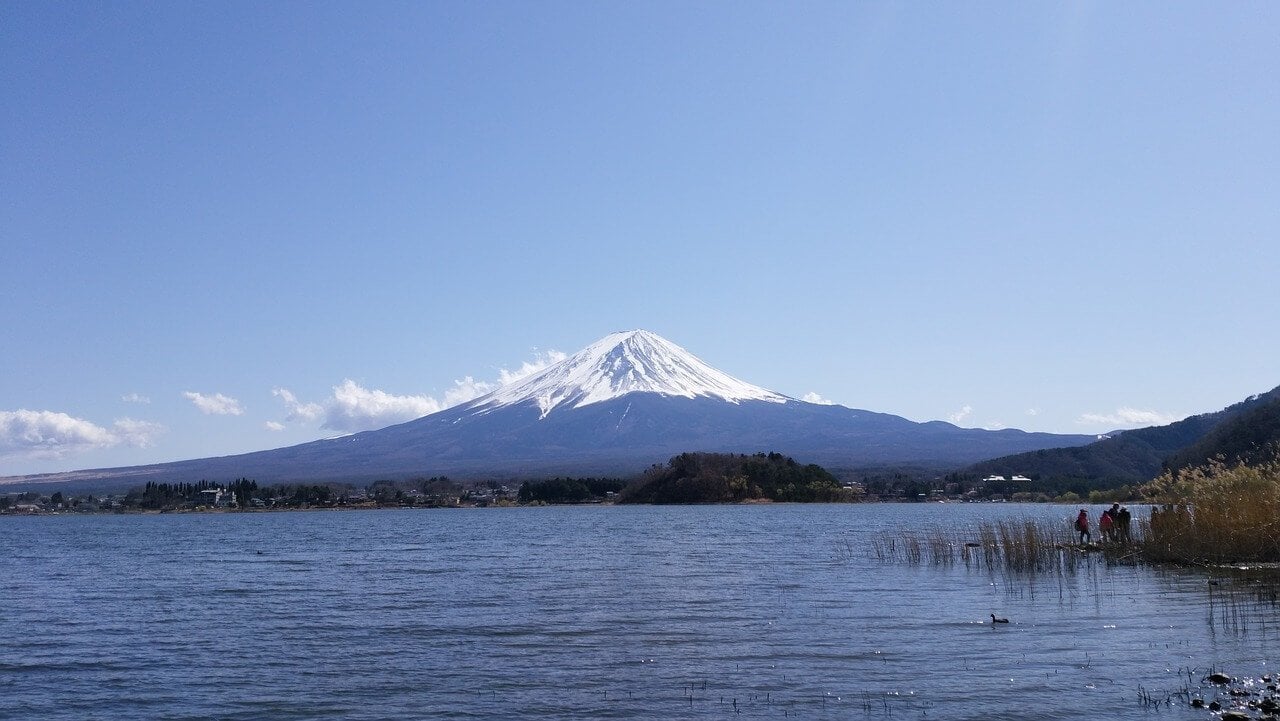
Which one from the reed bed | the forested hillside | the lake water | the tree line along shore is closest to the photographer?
the lake water

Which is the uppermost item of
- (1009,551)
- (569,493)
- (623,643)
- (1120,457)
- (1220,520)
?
(1120,457)

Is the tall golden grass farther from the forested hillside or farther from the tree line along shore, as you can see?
the forested hillside

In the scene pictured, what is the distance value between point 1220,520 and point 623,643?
14.7 metres

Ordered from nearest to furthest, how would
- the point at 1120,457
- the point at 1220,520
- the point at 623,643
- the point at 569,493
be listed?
the point at 623,643 → the point at 1220,520 → the point at 569,493 → the point at 1120,457

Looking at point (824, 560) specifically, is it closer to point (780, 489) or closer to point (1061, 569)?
point (1061, 569)

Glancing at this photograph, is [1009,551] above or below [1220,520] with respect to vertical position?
below

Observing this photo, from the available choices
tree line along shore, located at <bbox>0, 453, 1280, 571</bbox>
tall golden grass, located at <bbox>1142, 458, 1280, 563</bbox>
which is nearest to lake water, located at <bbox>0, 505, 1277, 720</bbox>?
tall golden grass, located at <bbox>1142, 458, 1280, 563</bbox>

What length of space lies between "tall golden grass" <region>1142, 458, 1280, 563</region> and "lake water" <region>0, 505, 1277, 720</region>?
53.6 inches

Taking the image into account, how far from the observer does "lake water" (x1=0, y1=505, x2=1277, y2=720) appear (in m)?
12.5

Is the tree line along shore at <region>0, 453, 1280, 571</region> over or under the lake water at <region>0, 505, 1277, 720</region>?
over

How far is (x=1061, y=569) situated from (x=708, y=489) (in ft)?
279

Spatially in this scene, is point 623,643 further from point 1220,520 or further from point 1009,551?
point 1220,520

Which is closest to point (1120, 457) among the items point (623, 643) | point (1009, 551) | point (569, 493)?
point (569, 493)

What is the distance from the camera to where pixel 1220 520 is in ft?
76.7
